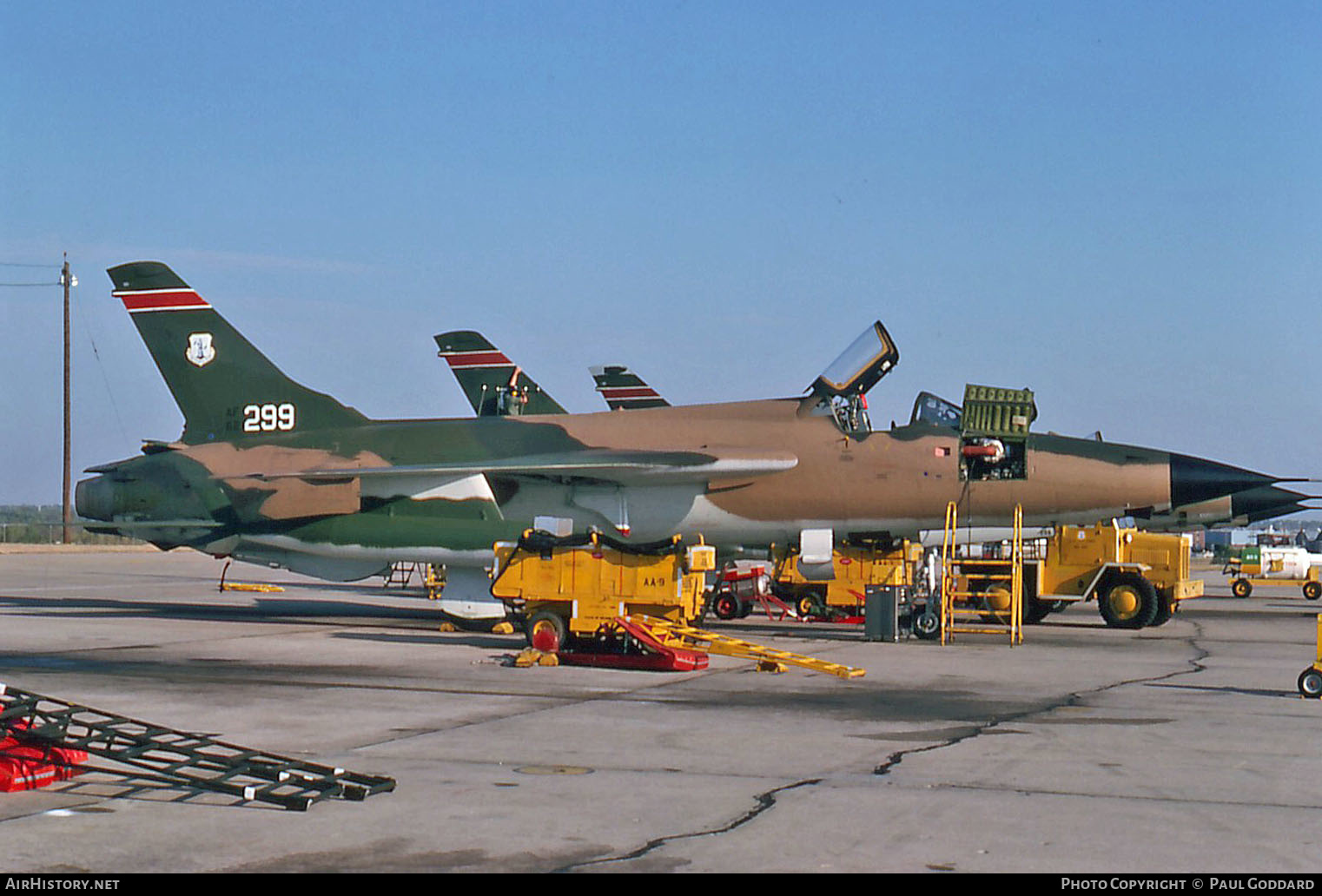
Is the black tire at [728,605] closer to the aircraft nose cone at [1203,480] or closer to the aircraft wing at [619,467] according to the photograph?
the aircraft wing at [619,467]

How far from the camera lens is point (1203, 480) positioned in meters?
18.0

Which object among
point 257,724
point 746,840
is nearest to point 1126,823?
point 746,840

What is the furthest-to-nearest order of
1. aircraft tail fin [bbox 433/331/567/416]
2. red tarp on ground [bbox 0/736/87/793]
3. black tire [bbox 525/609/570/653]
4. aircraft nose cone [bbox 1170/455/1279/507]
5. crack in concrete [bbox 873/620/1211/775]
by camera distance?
aircraft tail fin [bbox 433/331/567/416], aircraft nose cone [bbox 1170/455/1279/507], black tire [bbox 525/609/570/653], crack in concrete [bbox 873/620/1211/775], red tarp on ground [bbox 0/736/87/793]

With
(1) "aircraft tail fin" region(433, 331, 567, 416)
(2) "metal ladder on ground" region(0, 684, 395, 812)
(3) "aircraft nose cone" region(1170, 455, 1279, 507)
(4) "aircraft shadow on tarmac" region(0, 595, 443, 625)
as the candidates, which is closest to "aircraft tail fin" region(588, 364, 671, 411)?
(1) "aircraft tail fin" region(433, 331, 567, 416)

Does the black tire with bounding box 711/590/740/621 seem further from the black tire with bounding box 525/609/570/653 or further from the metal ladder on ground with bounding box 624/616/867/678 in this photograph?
the black tire with bounding box 525/609/570/653

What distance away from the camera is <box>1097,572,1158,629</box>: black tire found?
2133cm

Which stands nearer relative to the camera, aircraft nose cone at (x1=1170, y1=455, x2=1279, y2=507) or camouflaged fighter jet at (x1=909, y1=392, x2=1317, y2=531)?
aircraft nose cone at (x1=1170, y1=455, x2=1279, y2=507)

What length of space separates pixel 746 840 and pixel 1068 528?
16.4 meters

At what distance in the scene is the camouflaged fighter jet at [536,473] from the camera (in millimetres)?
18234

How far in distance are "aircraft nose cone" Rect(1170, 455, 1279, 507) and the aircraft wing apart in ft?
15.8

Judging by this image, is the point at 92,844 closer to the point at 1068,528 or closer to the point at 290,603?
the point at 1068,528

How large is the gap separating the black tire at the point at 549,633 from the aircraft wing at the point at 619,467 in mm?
3330

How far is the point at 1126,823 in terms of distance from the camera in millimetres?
6820

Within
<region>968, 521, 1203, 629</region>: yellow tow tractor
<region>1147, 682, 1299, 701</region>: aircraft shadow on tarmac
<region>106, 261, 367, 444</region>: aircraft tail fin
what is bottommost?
<region>1147, 682, 1299, 701</region>: aircraft shadow on tarmac
